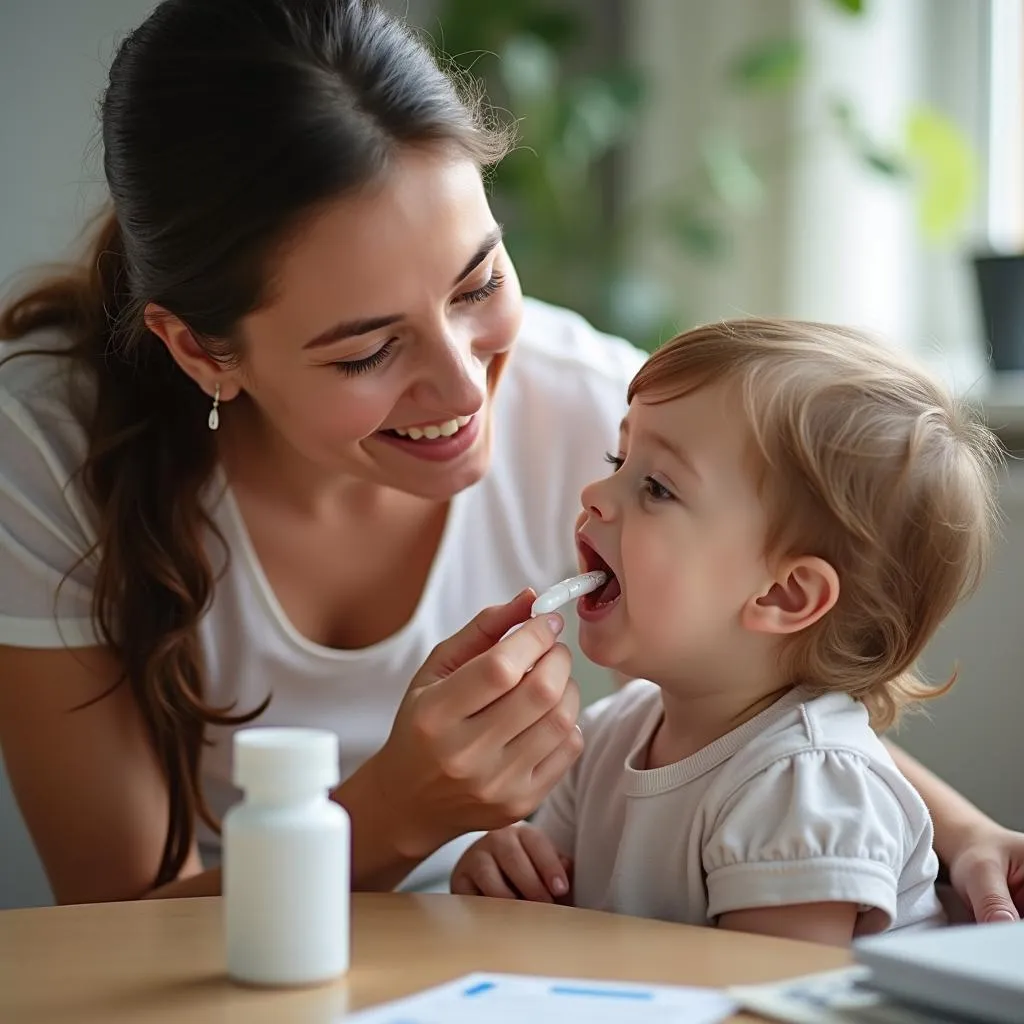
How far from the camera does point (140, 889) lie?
1.62m

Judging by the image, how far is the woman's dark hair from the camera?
1.33m

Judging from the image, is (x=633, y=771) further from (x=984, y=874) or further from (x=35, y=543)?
(x=35, y=543)

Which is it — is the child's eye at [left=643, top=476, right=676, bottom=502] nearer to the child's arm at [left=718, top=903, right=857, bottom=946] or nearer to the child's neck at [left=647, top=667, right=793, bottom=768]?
the child's neck at [left=647, top=667, right=793, bottom=768]

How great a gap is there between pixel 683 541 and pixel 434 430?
322 mm

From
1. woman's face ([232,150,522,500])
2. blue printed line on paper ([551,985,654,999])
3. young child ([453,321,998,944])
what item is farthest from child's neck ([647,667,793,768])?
blue printed line on paper ([551,985,654,999])

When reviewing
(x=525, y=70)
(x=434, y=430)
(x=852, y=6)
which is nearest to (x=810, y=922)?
(x=434, y=430)

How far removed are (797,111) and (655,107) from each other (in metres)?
0.32

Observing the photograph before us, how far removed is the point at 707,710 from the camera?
53.6 inches

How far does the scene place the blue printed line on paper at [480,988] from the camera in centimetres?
92

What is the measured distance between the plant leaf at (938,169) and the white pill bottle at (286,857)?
2171mm

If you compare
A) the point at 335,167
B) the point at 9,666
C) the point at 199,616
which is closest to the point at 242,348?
the point at 335,167

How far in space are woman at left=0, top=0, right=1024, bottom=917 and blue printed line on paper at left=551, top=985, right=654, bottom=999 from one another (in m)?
0.34

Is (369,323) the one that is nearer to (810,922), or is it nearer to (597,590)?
(597,590)

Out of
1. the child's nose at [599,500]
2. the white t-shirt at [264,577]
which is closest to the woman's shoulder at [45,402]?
the white t-shirt at [264,577]
